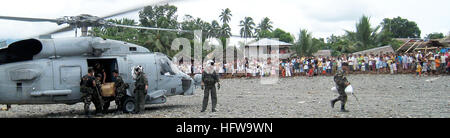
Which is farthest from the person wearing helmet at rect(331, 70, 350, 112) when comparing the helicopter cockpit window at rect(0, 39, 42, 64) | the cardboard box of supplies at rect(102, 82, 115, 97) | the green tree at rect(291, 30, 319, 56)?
the green tree at rect(291, 30, 319, 56)

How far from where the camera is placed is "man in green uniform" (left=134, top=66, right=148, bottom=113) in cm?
1302

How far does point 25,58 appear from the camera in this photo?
12477mm

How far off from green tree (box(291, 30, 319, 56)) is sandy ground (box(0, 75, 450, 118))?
20.9m

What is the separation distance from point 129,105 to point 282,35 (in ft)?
267

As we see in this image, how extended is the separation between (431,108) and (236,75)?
806 inches

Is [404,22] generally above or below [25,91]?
above

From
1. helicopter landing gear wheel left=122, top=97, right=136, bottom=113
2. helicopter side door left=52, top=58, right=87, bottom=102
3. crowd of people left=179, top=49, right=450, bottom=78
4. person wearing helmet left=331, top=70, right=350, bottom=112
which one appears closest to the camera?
person wearing helmet left=331, top=70, right=350, bottom=112

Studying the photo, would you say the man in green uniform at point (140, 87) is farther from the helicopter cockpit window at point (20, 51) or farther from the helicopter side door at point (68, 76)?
the helicopter cockpit window at point (20, 51)

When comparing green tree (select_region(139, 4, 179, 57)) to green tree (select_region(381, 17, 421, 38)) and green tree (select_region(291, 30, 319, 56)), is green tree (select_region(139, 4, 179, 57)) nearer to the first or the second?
green tree (select_region(291, 30, 319, 56))

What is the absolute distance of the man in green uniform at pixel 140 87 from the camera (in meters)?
13.0

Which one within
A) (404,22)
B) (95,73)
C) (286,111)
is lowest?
(286,111)
